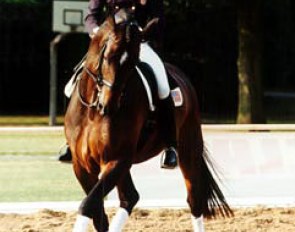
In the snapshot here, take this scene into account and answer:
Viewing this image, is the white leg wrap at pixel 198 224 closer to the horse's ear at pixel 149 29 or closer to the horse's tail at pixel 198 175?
the horse's tail at pixel 198 175

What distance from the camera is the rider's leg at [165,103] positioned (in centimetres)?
621

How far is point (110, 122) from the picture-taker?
5.43 metres

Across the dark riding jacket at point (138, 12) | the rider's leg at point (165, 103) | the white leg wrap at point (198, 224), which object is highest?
the dark riding jacket at point (138, 12)

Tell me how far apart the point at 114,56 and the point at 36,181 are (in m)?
6.08

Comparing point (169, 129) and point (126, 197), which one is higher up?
point (169, 129)

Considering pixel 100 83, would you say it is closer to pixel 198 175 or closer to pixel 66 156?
pixel 66 156

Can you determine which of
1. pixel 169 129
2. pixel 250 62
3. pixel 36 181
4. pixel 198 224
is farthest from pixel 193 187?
pixel 250 62

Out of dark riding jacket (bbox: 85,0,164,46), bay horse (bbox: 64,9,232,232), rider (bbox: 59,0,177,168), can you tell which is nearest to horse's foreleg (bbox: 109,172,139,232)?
bay horse (bbox: 64,9,232,232)

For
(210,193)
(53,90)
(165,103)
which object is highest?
(165,103)

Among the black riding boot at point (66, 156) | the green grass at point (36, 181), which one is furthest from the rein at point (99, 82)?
the green grass at point (36, 181)

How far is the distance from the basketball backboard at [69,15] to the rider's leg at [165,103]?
1629 centimetres

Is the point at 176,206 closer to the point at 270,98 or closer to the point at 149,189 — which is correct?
the point at 149,189

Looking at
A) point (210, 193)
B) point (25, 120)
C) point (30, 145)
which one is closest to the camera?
point (210, 193)

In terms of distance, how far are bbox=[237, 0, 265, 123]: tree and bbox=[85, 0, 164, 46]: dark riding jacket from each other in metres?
14.1
